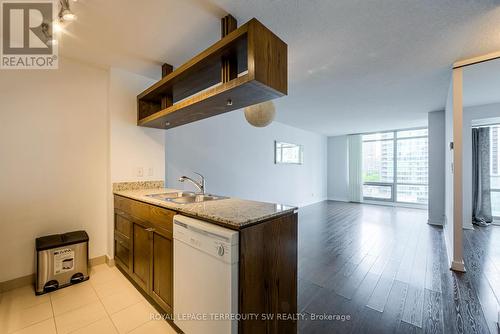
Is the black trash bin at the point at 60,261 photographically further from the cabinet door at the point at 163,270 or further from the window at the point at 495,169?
the window at the point at 495,169

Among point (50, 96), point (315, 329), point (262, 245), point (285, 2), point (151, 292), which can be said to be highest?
point (285, 2)

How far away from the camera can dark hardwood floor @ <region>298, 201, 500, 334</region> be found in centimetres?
168

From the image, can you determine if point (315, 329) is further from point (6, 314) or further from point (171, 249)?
point (6, 314)

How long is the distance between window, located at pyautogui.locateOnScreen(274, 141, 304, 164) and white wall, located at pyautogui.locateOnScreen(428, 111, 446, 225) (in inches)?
122

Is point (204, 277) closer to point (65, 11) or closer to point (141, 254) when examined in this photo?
point (141, 254)

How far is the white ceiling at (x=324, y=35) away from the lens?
155cm

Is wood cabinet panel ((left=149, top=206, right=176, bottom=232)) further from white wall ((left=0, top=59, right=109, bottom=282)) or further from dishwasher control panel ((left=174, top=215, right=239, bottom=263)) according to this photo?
white wall ((left=0, top=59, right=109, bottom=282))

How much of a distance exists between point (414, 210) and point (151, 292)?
6962 millimetres

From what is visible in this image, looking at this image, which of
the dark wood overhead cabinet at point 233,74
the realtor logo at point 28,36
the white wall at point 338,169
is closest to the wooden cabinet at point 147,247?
the dark wood overhead cabinet at point 233,74

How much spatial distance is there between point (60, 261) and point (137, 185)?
3.42 ft

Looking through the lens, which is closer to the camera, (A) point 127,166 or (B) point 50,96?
(B) point 50,96

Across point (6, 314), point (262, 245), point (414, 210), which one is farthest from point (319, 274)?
point (414, 210)

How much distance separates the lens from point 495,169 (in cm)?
459

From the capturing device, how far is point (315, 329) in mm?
1623
